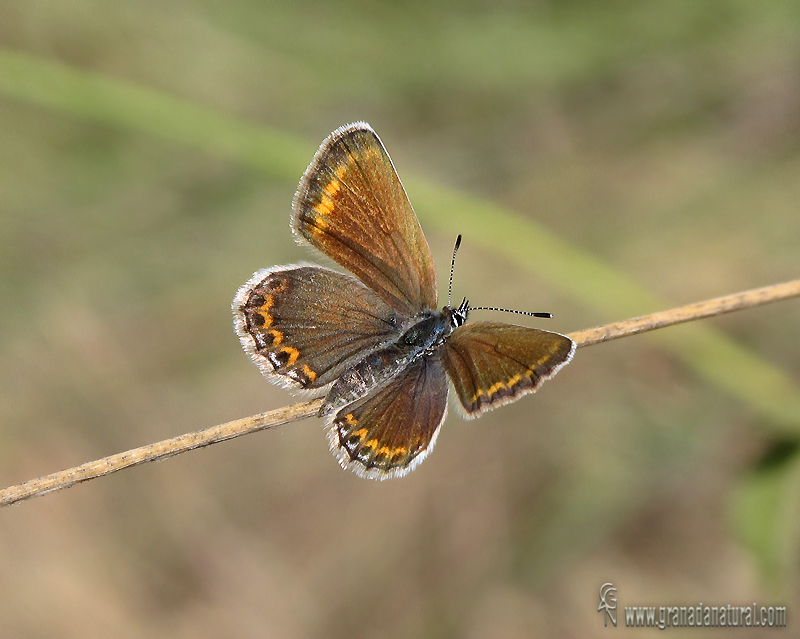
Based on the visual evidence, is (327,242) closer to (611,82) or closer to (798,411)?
Answer: (798,411)

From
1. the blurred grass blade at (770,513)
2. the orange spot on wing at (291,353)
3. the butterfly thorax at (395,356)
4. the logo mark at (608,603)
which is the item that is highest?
the orange spot on wing at (291,353)

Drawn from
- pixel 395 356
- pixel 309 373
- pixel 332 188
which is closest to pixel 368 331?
pixel 395 356

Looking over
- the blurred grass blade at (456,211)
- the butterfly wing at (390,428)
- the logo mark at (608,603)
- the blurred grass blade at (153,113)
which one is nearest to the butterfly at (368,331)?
the butterfly wing at (390,428)

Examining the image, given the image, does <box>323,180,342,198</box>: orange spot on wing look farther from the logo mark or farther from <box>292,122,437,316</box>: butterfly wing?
the logo mark

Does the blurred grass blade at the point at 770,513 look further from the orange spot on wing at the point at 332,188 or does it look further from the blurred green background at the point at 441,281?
the orange spot on wing at the point at 332,188

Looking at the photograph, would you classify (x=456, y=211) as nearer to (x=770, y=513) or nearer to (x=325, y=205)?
(x=325, y=205)

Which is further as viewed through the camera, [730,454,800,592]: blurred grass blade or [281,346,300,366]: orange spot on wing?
[730,454,800,592]: blurred grass blade

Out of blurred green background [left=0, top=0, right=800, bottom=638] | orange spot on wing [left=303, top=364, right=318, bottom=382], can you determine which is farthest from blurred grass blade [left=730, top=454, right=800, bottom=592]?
orange spot on wing [left=303, top=364, right=318, bottom=382]

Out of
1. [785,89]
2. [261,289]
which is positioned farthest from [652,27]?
[261,289]
